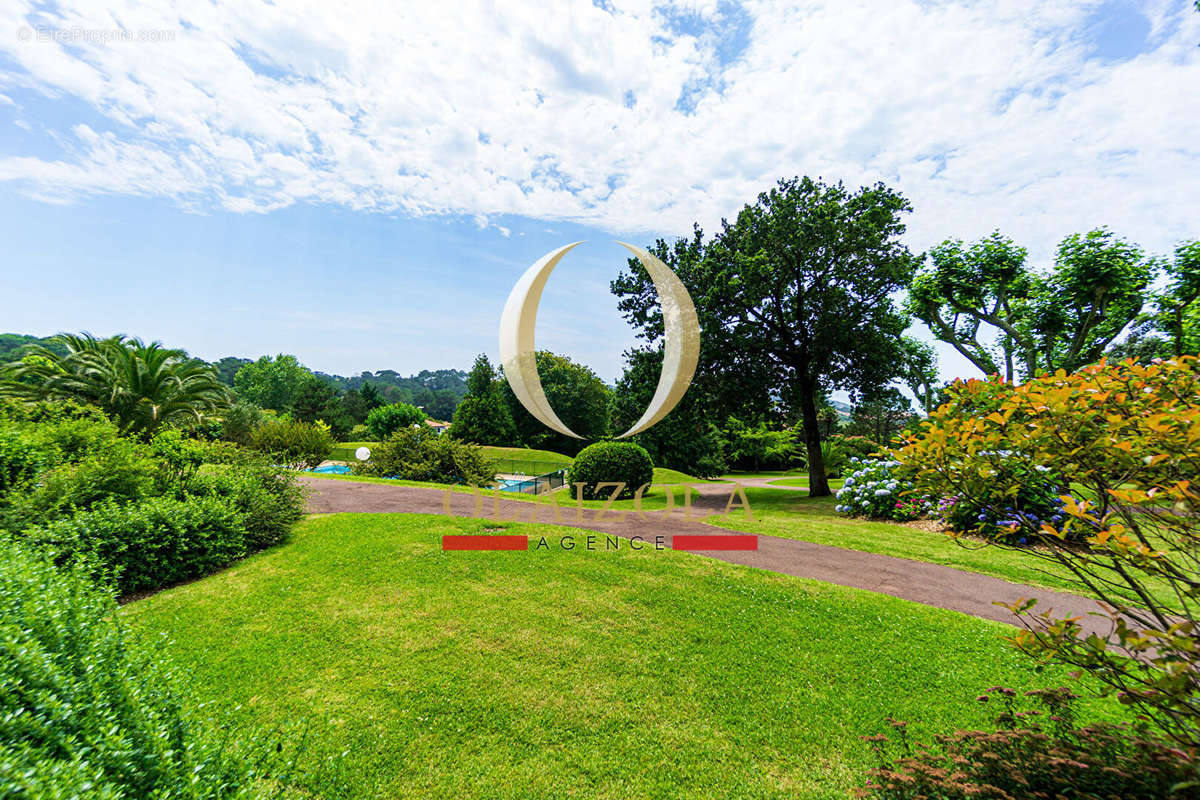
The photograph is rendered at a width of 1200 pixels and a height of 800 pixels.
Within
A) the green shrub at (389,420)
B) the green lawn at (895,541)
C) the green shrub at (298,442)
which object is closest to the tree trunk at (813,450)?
the green lawn at (895,541)

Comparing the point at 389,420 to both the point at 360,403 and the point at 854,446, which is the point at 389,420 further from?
the point at 854,446

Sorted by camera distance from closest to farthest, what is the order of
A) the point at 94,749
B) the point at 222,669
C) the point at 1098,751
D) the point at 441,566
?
the point at 94,749
the point at 1098,751
the point at 222,669
the point at 441,566

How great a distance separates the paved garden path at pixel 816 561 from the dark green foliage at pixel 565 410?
1074 inches

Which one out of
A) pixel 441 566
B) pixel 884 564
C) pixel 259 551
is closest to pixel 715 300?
pixel 884 564

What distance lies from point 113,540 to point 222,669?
11.1 feet

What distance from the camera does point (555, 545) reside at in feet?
26.4

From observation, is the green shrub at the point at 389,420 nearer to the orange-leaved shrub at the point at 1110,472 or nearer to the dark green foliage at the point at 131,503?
the dark green foliage at the point at 131,503

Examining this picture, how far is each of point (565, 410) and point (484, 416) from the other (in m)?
7.30

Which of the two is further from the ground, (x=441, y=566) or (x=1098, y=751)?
(x=1098, y=751)

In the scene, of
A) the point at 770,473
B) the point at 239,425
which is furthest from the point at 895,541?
the point at 239,425

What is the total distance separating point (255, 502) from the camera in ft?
26.6

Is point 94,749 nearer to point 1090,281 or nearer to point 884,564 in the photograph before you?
point 884,564

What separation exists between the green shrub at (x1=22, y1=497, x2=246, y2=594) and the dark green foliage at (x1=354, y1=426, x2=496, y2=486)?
11586 millimetres

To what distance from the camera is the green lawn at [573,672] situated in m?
3.13
